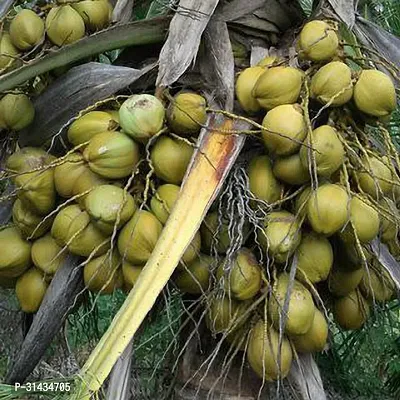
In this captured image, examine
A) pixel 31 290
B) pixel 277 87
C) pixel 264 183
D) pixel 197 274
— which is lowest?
pixel 31 290

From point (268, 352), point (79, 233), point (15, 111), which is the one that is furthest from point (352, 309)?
point (15, 111)

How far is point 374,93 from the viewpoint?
1005 millimetres

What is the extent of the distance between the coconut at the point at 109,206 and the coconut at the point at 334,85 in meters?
0.28

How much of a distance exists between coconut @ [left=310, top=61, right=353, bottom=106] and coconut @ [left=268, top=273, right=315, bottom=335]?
234 millimetres

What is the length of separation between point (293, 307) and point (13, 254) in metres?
0.38

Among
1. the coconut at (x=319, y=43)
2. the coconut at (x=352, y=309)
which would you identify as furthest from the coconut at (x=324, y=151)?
the coconut at (x=352, y=309)

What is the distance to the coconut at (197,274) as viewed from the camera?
1.01m

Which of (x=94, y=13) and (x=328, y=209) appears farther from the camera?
(x=94, y=13)

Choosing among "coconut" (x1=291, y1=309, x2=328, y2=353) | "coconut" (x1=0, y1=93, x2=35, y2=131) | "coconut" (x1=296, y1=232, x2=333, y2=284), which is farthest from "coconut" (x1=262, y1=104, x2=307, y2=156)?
"coconut" (x1=0, y1=93, x2=35, y2=131)

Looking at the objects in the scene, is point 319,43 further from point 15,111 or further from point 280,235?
point 15,111

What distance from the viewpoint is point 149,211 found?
1.00 metres

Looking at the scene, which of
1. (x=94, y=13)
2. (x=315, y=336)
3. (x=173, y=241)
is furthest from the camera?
(x=94, y=13)

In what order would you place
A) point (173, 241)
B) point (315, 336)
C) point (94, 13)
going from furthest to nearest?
point (94, 13), point (315, 336), point (173, 241)

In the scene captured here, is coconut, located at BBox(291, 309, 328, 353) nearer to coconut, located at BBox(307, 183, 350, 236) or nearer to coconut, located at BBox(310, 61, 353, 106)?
coconut, located at BBox(307, 183, 350, 236)
